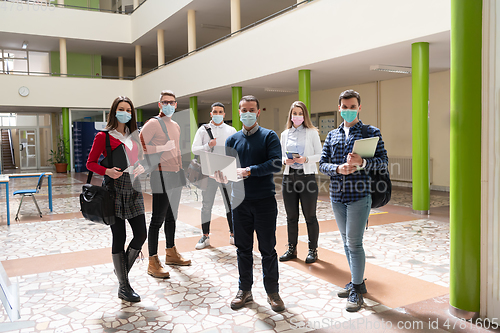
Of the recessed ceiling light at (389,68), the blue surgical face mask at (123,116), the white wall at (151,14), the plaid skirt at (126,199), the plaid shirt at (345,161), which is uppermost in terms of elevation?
the white wall at (151,14)

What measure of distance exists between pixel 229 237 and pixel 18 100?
633 inches

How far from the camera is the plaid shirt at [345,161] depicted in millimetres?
3084

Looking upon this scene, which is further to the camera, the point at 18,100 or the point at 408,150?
the point at 18,100

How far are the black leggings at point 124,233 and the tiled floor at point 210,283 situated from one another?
0.47 m

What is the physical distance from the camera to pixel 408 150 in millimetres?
11672

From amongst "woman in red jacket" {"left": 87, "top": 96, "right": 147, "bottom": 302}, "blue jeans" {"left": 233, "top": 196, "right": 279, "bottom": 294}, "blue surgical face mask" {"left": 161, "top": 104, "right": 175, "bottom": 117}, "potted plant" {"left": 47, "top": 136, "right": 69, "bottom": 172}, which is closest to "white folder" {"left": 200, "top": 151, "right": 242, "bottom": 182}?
"blue jeans" {"left": 233, "top": 196, "right": 279, "bottom": 294}

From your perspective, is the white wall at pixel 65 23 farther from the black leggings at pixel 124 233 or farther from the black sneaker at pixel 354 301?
the black sneaker at pixel 354 301

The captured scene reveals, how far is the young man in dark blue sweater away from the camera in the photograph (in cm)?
318

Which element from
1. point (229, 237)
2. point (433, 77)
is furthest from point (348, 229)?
point (433, 77)

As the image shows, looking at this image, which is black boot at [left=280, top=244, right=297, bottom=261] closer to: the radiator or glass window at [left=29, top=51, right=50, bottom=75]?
the radiator

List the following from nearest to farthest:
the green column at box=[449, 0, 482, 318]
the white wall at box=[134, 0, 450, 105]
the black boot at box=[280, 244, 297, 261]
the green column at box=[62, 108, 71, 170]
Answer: the green column at box=[449, 0, 482, 318] → the black boot at box=[280, 244, 297, 261] → the white wall at box=[134, 0, 450, 105] → the green column at box=[62, 108, 71, 170]

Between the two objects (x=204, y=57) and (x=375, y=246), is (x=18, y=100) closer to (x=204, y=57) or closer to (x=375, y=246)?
(x=204, y=57)

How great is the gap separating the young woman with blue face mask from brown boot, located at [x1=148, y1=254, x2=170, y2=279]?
51.7 inches

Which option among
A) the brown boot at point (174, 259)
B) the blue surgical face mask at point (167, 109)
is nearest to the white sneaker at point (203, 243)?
the brown boot at point (174, 259)
